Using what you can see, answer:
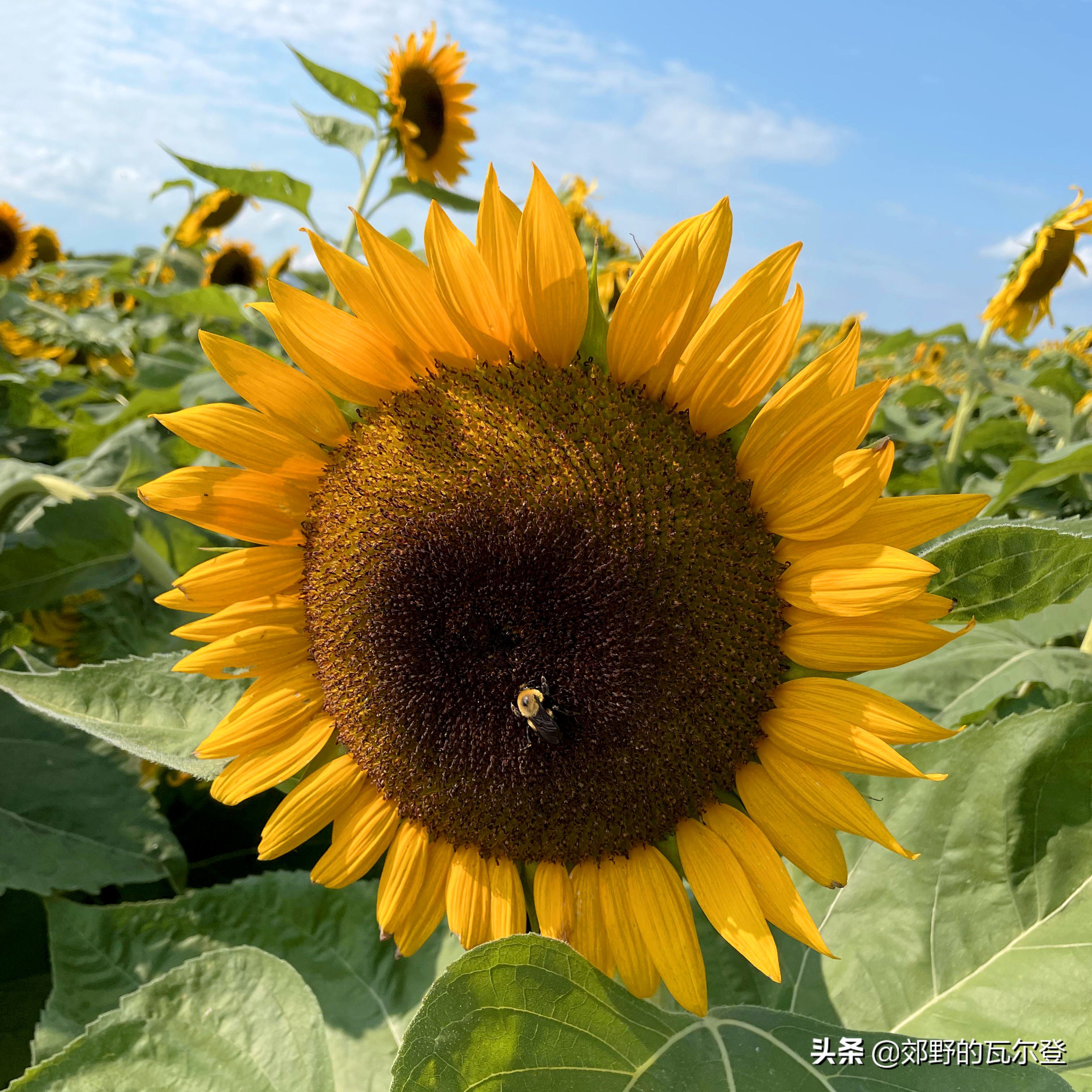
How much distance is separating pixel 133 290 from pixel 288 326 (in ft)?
8.84

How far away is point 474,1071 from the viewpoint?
1.09m

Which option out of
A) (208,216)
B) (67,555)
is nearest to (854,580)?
(67,555)

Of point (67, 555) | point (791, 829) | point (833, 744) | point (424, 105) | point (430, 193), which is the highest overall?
point (424, 105)

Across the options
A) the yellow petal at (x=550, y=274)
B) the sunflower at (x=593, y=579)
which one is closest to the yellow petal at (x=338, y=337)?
the sunflower at (x=593, y=579)

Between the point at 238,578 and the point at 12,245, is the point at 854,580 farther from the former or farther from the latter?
the point at 12,245

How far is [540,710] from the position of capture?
129cm

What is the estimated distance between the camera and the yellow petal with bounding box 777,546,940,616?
46.3 inches

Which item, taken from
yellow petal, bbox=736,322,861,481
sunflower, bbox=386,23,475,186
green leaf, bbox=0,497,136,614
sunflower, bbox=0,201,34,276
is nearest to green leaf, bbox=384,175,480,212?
sunflower, bbox=386,23,475,186

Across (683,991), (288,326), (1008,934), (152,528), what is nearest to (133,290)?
(152,528)

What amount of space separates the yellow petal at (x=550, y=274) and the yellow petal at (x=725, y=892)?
784 mm

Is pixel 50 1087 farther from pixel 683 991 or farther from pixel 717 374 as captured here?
pixel 717 374

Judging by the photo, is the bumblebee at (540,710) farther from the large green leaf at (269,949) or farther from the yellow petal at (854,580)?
the large green leaf at (269,949)

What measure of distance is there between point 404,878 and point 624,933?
40 cm

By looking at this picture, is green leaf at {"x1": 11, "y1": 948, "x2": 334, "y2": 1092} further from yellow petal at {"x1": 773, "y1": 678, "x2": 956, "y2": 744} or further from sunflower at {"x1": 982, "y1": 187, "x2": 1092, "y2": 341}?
sunflower at {"x1": 982, "y1": 187, "x2": 1092, "y2": 341}
